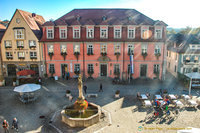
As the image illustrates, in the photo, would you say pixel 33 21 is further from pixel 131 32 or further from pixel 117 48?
pixel 131 32

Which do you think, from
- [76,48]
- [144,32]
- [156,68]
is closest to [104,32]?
[76,48]

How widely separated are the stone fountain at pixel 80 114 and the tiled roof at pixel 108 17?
17.9 m

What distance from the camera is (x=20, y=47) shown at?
1289 inches

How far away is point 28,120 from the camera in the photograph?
17234 mm

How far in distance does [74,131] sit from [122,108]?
698cm

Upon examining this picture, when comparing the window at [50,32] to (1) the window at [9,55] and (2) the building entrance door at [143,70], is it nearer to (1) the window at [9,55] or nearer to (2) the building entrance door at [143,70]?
(1) the window at [9,55]

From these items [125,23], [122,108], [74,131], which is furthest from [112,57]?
[74,131]

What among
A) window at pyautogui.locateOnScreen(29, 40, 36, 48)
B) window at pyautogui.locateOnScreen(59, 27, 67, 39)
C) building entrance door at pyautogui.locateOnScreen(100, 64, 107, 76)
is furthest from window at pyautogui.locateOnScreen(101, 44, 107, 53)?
window at pyautogui.locateOnScreen(29, 40, 36, 48)

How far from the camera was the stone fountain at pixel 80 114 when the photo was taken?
1592cm

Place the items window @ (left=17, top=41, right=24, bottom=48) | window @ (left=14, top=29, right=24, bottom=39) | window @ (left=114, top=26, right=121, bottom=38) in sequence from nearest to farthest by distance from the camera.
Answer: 1. window @ (left=114, top=26, right=121, bottom=38)
2. window @ (left=14, top=29, right=24, bottom=39)
3. window @ (left=17, top=41, right=24, bottom=48)

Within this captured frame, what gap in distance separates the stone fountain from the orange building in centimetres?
1467

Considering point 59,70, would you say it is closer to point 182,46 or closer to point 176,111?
point 176,111

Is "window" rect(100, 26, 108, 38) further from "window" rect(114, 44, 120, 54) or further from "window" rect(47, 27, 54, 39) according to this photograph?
"window" rect(47, 27, 54, 39)

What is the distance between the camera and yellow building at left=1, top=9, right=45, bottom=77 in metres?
32.0
